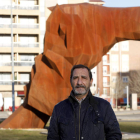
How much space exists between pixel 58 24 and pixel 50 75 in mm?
2219

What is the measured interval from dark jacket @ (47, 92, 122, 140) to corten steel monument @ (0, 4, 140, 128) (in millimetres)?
A: 11219

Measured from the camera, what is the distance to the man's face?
4262 millimetres

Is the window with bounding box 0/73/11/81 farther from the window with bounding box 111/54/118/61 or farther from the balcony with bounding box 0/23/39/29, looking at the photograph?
the window with bounding box 111/54/118/61

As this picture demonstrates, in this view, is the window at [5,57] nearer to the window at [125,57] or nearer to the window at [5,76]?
the window at [5,76]

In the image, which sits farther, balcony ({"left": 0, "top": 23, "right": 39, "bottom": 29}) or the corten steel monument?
balcony ({"left": 0, "top": 23, "right": 39, "bottom": 29})

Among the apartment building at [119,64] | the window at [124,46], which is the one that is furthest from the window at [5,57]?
the window at [124,46]

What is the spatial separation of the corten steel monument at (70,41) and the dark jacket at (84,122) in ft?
36.8

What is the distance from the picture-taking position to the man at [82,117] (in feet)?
13.8

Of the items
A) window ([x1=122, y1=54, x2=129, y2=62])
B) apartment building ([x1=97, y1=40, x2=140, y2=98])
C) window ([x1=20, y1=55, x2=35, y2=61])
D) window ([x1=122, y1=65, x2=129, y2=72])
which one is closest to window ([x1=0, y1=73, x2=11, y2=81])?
window ([x1=20, y1=55, x2=35, y2=61])

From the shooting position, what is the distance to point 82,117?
422 cm

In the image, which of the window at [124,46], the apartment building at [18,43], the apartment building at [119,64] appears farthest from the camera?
the window at [124,46]

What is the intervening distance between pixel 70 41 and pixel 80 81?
11.4 meters

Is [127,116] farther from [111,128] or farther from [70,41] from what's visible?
[111,128]

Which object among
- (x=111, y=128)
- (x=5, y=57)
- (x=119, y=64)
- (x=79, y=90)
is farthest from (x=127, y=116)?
(x=119, y=64)
